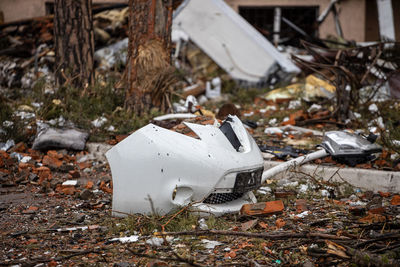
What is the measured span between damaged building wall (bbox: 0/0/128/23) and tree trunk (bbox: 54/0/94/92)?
197 inches

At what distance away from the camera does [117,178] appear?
3.04m

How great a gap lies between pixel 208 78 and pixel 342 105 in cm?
363

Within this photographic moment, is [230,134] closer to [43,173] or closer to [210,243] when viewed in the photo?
[210,243]

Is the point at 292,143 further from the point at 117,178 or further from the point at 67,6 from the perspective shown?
the point at 67,6

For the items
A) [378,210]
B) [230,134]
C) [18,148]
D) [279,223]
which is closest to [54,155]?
[18,148]

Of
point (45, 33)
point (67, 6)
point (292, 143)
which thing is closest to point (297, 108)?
point (292, 143)

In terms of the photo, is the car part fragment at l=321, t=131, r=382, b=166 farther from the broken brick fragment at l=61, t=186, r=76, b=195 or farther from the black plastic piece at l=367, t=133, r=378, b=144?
the broken brick fragment at l=61, t=186, r=76, b=195

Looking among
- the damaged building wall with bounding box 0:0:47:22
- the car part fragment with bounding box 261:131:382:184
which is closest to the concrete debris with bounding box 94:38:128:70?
the damaged building wall with bounding box 0:0:47:22

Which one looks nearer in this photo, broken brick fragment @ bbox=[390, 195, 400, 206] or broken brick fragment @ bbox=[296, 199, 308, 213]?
broken brick fragment @ bbox=[296, 199, 308, 213]

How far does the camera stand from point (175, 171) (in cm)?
294

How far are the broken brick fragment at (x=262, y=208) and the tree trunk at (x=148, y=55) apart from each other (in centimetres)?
306

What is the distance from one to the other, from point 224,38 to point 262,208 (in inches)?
256

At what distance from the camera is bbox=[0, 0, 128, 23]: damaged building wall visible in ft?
37.3

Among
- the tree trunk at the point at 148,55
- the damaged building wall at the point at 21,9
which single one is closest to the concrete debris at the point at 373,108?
the tree trunk at the point at 148,55
